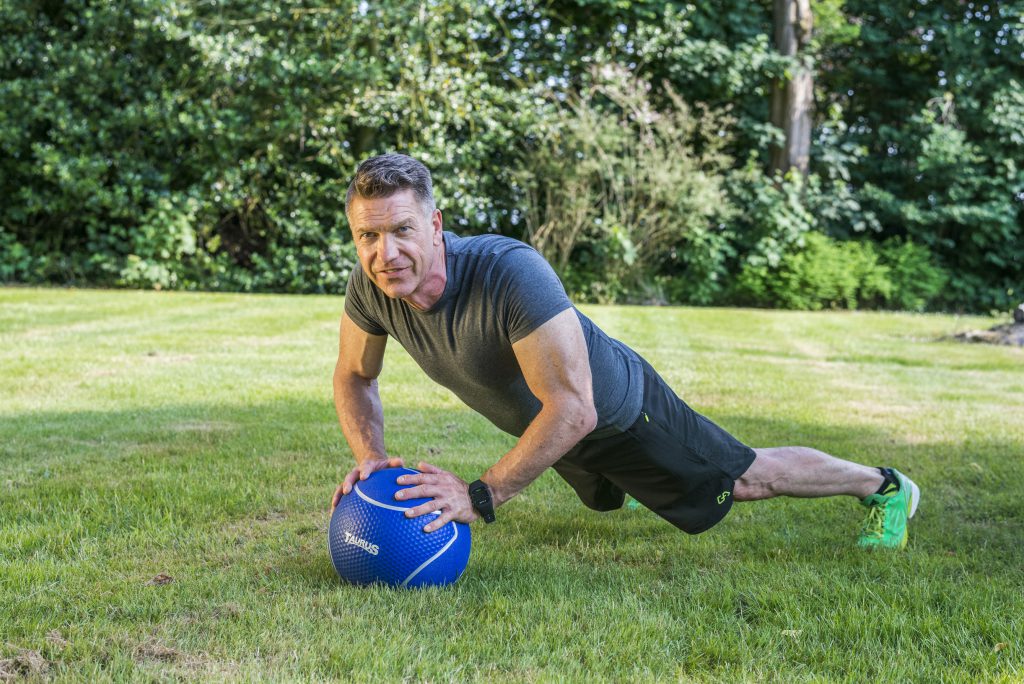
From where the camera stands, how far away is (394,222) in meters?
2.99

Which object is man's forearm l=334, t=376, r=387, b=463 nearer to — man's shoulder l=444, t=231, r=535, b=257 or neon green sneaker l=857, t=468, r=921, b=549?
man's shoulder l=444, t=231, r=535, b=257

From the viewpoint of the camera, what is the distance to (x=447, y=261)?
3.16m

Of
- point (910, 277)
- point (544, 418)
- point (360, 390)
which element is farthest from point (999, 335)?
point (544, 418)

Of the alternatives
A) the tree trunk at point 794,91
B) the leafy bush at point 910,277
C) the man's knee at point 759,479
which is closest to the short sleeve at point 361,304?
the man's knee at point 759,479

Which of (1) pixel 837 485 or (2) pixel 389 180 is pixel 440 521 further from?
(1) pixel 837 485

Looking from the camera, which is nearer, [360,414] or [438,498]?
[438,498]

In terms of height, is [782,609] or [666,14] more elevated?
[666,14]

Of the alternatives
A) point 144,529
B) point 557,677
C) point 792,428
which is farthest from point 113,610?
point 792,428

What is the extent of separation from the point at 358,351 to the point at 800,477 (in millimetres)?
1751

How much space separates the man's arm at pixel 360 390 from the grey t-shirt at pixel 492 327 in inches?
2.5

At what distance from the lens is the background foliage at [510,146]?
46.4 ft

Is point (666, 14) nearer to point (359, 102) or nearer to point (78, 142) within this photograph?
point (359, 102)

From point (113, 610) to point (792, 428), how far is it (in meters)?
4.32

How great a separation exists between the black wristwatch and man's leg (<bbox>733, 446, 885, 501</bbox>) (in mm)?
1065
